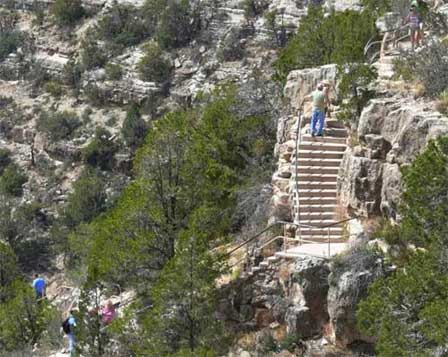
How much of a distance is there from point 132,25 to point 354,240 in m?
45.8

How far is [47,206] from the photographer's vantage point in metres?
53.0

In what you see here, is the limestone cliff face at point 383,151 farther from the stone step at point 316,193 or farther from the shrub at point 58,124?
the shrub at point 58,124

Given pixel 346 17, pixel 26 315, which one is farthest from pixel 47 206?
pixel 26 315

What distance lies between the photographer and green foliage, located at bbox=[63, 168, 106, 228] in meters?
50.1

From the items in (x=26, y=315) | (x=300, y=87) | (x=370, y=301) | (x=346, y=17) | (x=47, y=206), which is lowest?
(x=47, y=206)

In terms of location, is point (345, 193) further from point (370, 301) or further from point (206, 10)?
point (206, 10)

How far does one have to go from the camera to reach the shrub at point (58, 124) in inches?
2228

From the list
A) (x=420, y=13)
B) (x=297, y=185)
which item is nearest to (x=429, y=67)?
(x=297, y=185)

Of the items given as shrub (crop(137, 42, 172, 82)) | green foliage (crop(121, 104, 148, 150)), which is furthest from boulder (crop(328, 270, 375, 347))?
shrub (crop(137, 42, 172, 82))

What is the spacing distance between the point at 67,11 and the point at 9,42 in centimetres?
446

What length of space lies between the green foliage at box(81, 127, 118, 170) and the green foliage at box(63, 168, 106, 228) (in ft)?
10.4

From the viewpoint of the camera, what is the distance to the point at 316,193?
20516 mm

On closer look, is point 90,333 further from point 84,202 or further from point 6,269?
point 84,202

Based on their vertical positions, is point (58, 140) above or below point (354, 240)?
below
